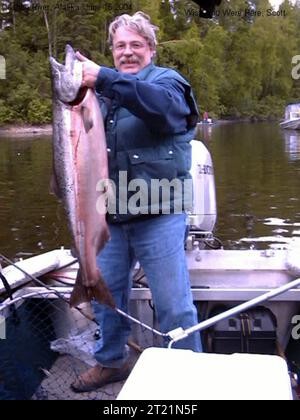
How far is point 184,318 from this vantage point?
305 cm

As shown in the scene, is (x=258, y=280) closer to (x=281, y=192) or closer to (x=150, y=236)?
(x=150, y=236)

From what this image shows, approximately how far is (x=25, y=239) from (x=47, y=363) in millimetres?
5395

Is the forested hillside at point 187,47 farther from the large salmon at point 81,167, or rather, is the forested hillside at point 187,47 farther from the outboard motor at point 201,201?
the large salmon at point 81,167

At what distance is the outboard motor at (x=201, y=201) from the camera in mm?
3955

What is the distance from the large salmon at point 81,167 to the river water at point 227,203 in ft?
17.9

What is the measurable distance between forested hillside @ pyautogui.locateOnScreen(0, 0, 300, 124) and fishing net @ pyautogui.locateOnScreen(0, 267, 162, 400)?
25.7 metres

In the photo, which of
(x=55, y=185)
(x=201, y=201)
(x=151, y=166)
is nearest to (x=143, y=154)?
(x=151, y=166)

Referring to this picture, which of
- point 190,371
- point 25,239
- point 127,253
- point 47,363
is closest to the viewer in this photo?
point 190,371

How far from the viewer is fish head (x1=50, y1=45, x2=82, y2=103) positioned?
8.37 feet

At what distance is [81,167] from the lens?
9.14ft

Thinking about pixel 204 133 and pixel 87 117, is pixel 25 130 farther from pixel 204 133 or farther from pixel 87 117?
pixel 87 117


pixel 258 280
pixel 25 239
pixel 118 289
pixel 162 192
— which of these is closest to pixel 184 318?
pixel 118 289

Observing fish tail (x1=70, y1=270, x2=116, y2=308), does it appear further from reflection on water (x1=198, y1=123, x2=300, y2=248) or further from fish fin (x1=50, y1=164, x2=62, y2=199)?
reflection on water (x1=198, y1=123, x2=300, y2=248)

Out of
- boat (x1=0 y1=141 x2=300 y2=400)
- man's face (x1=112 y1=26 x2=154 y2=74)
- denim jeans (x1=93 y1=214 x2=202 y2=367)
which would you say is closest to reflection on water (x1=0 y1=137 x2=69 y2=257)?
boat (x1=0 y1=141 x2=300 y2=400)
